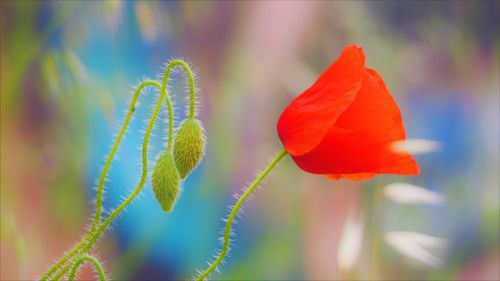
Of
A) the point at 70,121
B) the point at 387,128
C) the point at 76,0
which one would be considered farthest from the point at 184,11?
the point at 387,128

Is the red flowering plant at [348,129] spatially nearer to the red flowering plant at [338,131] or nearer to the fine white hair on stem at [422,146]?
the red flowering plant at [338,131]

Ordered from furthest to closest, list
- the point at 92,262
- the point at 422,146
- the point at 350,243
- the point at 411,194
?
the point at 422,146
the point at 411,194
the point at 350,243
the point at 92,262

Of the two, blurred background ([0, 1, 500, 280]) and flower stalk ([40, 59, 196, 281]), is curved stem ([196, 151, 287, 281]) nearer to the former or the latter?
flower stalk ([40, 59, 196, 281])

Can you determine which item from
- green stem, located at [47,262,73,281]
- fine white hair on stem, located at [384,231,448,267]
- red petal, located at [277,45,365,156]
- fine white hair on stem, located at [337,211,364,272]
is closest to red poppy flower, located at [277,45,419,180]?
red petal, located at [277,45,365,156]

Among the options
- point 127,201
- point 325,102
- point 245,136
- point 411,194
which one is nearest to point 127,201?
point 127,201

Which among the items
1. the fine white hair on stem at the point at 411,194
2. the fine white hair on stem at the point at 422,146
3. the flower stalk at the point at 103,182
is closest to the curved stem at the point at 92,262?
the flower stalk at the point at 103,182

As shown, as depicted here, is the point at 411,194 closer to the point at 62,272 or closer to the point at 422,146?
the point at 422,146

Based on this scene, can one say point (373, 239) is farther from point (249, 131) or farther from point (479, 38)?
point (479, 38)
